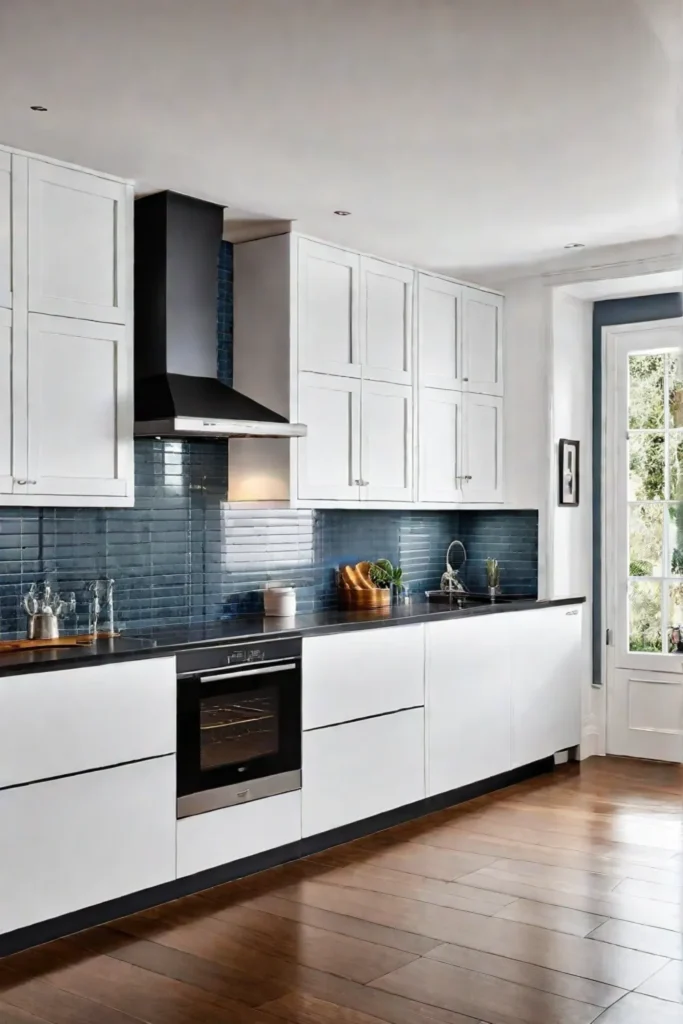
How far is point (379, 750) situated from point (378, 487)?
4.19ft

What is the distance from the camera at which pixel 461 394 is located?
5.80m

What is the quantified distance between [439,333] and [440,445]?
0.57 meters

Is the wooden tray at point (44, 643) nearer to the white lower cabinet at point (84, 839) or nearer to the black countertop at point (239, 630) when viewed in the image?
the black countertop at point (239, 630)

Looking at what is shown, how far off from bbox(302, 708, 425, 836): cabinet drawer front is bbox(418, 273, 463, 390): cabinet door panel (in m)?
1.77

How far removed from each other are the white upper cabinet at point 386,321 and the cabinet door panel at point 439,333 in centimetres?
10

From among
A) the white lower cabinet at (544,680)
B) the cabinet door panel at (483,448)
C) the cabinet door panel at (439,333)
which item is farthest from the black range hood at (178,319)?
the white lower cabinet at (544,680)

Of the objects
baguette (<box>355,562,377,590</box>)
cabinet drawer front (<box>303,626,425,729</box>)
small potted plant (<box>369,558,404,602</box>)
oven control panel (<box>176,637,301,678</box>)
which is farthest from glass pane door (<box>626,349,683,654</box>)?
oven control panel (<box>176,637,301,678</box>)

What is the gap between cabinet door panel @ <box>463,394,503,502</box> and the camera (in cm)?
585

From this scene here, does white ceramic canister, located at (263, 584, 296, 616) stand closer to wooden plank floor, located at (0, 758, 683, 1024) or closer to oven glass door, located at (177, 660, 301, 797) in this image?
oven glass door, located at (177, 660, 301, 797)

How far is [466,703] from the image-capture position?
5152 mm

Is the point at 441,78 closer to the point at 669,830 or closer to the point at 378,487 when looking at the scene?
the point at 378,487

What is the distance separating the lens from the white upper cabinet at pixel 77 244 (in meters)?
3.76

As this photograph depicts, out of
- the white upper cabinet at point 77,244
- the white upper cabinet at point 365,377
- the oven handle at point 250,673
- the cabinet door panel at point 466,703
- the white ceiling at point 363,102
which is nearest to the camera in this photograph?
the white ceiling at point 363,102

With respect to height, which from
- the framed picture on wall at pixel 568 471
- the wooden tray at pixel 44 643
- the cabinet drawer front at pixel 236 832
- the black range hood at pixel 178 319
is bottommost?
the cabinet drawer front at pixel 236 832
